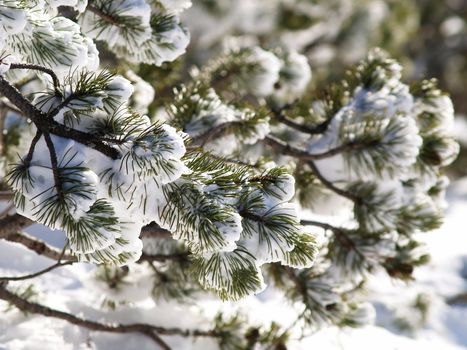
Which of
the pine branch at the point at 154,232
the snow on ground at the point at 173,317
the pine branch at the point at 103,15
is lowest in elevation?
the snow on ground at the point at 173,317

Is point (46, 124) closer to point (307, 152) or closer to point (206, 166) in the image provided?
point (206, 166)

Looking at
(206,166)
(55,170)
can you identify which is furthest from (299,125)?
(55,170)

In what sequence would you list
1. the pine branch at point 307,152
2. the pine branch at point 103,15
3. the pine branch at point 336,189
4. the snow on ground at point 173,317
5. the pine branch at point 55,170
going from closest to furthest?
the pine branch at point 55,170, the pine branch at point 103,15, the pine branch at point 307,152, the pine branch at point 336,189, the snow on ground at point 173,317

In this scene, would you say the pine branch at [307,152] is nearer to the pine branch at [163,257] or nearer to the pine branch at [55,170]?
the pine branch at [163,257]

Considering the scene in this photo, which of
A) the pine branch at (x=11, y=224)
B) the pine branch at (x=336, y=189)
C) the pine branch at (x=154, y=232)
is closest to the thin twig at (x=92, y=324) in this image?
the pine branch at (x=11, y=224)

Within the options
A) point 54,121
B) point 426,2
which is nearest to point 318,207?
point 54,121

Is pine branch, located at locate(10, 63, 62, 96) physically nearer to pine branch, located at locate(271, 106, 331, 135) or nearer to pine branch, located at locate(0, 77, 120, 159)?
pine branch, located at locate(0, 77, 120, 159)

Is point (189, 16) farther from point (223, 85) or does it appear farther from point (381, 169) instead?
point (381, 169)

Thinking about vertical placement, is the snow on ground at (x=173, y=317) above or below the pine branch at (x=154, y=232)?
below
